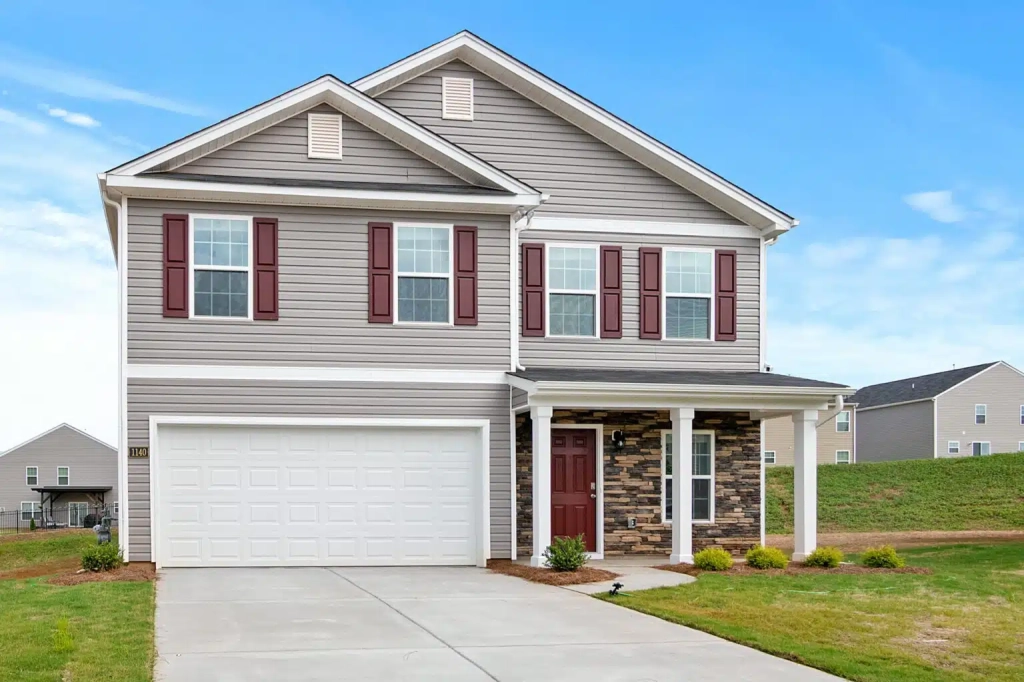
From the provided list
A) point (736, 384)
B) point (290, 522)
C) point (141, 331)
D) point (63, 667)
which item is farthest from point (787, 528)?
point (63, 667)

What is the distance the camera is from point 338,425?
1730 centimetres

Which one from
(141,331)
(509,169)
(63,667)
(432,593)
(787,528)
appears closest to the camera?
(63,667)

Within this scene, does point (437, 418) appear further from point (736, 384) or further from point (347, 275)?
point (736, 384)

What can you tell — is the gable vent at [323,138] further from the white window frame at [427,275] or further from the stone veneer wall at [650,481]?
the stone veneer wall at [650,481]

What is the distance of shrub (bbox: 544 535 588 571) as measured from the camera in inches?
619

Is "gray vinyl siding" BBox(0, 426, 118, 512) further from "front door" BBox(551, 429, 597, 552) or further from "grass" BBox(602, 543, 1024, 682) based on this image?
"grass" BBox(602, 543, 1024, 682)

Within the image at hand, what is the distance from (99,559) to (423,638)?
24.4 ft

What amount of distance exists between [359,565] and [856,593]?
737 cm

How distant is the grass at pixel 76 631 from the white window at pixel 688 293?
941 cm

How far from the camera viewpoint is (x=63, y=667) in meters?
8.79

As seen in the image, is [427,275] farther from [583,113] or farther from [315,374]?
[583,113]

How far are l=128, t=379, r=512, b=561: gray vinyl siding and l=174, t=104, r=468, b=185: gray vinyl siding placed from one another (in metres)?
3.18

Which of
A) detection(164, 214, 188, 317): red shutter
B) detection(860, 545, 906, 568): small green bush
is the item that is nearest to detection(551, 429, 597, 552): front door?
detection(860, 545, 906, 568): small green bush

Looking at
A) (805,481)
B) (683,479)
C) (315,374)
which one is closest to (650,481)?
(683,479)
